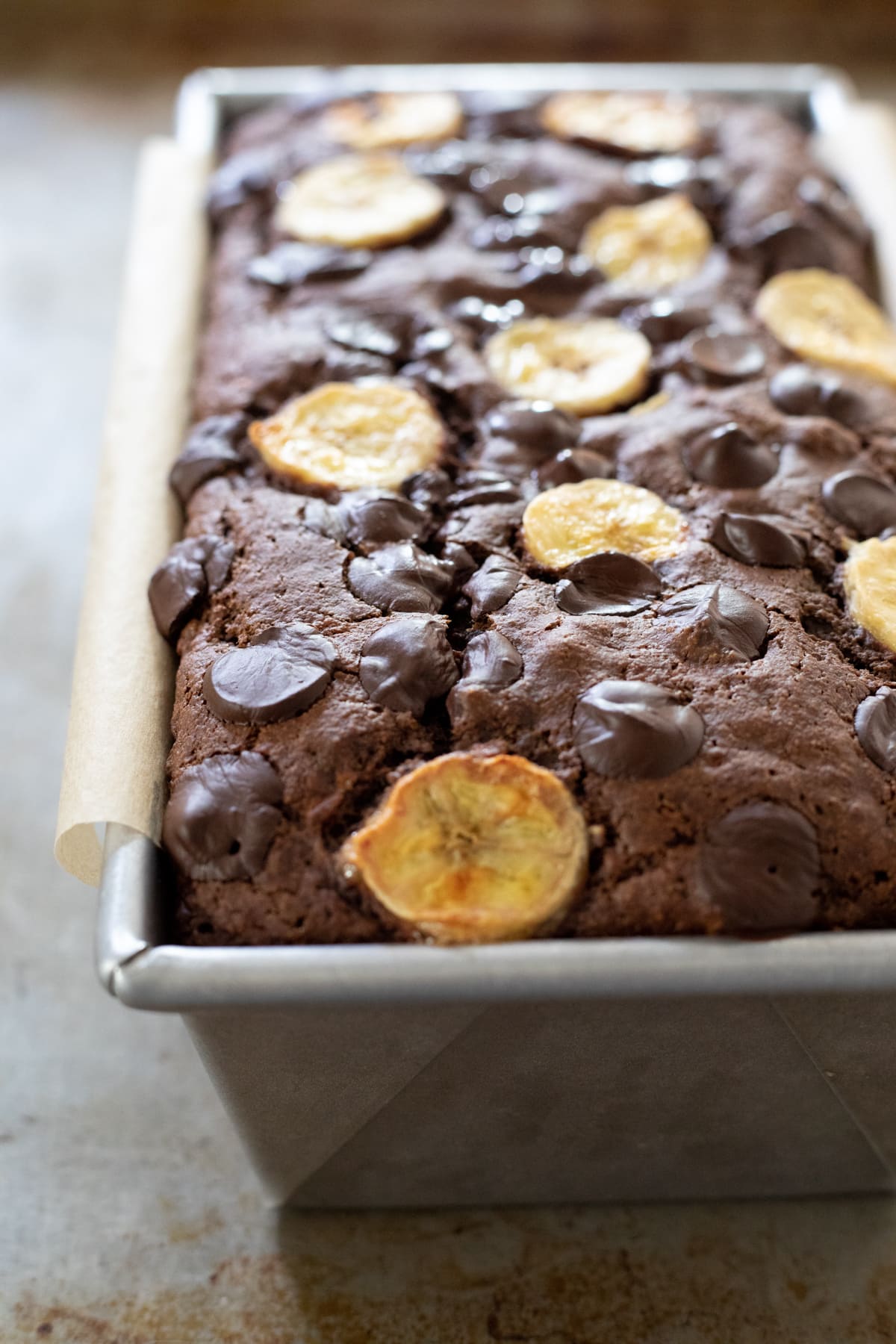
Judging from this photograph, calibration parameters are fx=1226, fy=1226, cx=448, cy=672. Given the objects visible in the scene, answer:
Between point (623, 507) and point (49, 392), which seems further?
point (49, 392)

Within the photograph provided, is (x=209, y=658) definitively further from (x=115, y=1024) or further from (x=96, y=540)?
(x=115, y=1024)

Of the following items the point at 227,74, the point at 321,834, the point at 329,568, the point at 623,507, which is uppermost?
the point at 227,74

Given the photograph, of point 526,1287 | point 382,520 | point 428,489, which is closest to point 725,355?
point 428,489

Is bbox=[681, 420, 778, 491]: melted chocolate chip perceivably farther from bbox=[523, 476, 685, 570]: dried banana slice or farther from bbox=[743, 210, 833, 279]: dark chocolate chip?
bbox=[743, 210, 833, 279]: dark chocolate chip

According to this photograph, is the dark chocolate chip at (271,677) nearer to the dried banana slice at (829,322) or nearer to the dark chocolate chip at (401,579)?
the dark chocolate chip at (401,579)

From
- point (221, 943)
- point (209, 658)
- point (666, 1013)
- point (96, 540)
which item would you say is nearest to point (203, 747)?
point (209, 658)

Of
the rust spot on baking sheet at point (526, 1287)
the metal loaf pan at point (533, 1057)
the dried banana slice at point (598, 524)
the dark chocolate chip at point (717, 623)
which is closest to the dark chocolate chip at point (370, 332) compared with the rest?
the dried banana slice at point (598, 524)

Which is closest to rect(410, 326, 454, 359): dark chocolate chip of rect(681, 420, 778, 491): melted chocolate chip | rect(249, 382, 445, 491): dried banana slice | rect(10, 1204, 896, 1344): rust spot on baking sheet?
rect(249, 382, 445, 491): dried banana slice

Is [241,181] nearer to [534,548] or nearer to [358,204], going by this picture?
[358,204]
